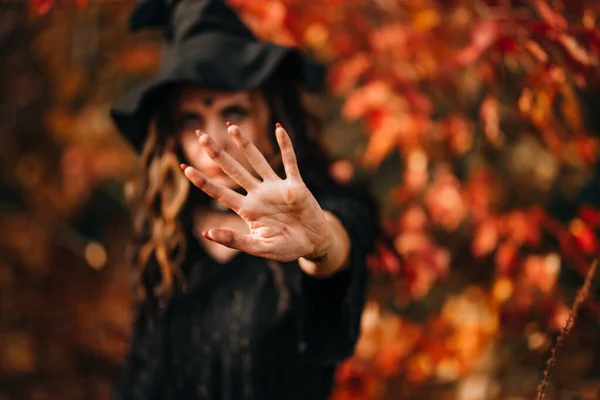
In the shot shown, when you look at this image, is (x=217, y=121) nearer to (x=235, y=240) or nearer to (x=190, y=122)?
(x=190, y=122)

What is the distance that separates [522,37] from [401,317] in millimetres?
1782

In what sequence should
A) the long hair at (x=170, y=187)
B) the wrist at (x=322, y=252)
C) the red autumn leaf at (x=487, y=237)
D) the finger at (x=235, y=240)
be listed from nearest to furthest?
the finger at (x=235, y=240), the wrist at (x=322, y=252), the long hair at (x=170, y=187), the red autumn leaf at (x=487, y=237)

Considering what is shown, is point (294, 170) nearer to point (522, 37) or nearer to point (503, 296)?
point (522, 37)

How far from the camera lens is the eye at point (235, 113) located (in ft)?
6.34

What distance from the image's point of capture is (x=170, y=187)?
2.15 m

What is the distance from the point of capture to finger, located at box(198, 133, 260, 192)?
1302 mm

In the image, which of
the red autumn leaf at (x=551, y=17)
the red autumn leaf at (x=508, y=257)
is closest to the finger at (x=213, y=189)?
the red autumn leaf at (x=551, y=17)

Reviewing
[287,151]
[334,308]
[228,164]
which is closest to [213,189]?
[228,164]

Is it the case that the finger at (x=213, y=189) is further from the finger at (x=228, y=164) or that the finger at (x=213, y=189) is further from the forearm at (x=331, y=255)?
the forearm at (x=331, y=255)

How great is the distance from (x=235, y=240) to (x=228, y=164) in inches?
6.0

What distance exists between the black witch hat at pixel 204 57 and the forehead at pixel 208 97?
0.03 meters

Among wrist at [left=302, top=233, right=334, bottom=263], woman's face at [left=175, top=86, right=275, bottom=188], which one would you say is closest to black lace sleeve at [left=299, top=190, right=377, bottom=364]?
wrist at [left=302, top=233, right=334, bottom=263]

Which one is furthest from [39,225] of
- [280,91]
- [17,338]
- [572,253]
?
[572,253]

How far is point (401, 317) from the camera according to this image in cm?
343
